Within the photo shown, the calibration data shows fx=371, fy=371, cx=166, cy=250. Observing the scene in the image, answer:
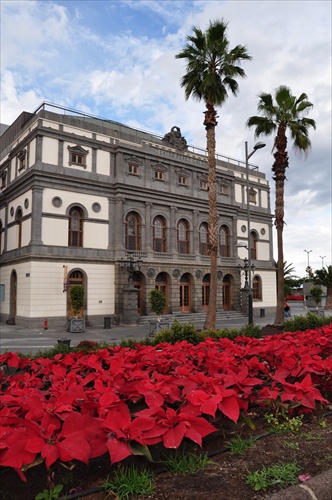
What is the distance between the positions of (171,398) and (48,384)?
6.86 ft

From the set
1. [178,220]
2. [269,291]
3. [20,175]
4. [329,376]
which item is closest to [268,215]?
[269,291]

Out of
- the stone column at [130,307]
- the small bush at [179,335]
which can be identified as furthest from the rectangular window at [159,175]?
the small bush at [179,335]

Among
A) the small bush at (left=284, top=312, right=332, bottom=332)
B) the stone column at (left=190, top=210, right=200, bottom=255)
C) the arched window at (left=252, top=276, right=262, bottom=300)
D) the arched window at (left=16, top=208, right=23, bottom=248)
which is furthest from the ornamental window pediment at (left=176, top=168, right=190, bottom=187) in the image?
the small bush at (left=284, top=312, right=332, bottom=332)

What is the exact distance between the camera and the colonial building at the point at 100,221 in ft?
88.0

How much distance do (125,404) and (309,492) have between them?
1509 millimetres

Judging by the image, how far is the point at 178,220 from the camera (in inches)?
1368

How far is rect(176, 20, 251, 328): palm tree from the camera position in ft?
66.4

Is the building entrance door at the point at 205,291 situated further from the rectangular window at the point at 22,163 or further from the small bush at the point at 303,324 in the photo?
the small bush at the point at 303,324

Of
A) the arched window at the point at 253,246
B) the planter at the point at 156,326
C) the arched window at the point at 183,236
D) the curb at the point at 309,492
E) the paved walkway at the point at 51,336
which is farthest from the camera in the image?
the arched window at the point at 253,246

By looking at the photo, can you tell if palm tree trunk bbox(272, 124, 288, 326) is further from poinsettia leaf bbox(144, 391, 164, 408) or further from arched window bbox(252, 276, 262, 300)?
poinsettia leaf bbox(144, 391, 164, 408)

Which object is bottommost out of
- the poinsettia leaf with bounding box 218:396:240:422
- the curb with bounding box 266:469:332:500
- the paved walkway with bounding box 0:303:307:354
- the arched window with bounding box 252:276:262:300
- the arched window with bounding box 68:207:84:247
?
the paved walkway with bounding box 0:303:307:354

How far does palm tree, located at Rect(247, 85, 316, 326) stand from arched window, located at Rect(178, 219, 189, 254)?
13.0m

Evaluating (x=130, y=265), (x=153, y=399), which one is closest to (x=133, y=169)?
(x=130, y=265)

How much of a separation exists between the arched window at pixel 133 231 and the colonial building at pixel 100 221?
3.5 inches
